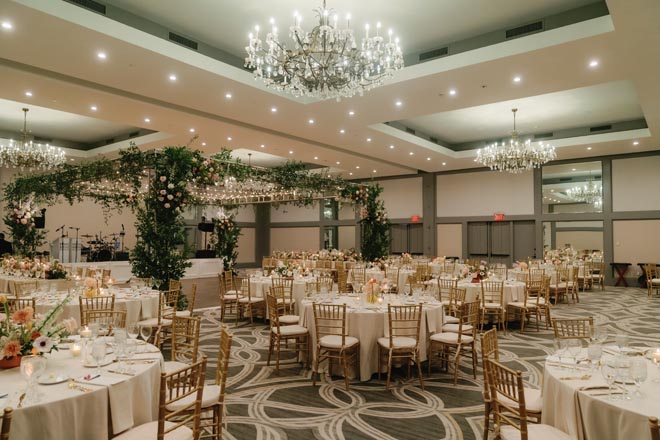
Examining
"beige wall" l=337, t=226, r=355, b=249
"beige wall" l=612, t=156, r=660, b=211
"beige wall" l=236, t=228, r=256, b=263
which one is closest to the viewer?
"beige wall" l=612, t=156, r=660, b=211

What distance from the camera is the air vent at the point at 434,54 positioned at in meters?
7.74

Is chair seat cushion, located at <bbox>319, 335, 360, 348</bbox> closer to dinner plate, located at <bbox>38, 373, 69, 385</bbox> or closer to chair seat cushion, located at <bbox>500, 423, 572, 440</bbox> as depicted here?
chair seat cushion, located at <bbox>500, 423, 572, 440</bbox>

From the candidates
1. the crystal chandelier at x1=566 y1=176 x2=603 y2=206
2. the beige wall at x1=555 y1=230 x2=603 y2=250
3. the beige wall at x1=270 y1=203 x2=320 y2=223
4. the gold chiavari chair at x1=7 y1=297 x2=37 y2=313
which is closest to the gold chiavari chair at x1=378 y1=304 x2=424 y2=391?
the gold chiavari chair at x1=7 y1=297 x2=37 y2=313

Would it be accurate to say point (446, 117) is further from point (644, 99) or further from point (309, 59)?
point (309, 59)

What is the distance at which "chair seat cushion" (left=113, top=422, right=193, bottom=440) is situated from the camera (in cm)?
268

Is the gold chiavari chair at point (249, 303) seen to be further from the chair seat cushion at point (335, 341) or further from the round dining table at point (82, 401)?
the round dining table at point (82, 401)

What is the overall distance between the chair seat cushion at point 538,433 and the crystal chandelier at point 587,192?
52.1ft

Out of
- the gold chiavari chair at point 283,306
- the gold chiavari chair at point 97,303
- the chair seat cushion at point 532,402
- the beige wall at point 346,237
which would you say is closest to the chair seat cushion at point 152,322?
the gold chiavari chair at point 97,303

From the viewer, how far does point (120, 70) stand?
7539 mm

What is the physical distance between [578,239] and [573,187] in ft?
8.06

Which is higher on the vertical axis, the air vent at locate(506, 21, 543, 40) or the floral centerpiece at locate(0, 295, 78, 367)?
the air vent at locate(506, 21, 543, 40)

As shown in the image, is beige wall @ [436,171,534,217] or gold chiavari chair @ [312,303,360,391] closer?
gold chiavari chair @ [312,303,360,391]

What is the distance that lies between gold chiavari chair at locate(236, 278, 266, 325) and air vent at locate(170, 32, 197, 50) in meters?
4.43

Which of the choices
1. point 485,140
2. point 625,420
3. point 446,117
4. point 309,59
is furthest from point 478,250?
point 625,420
